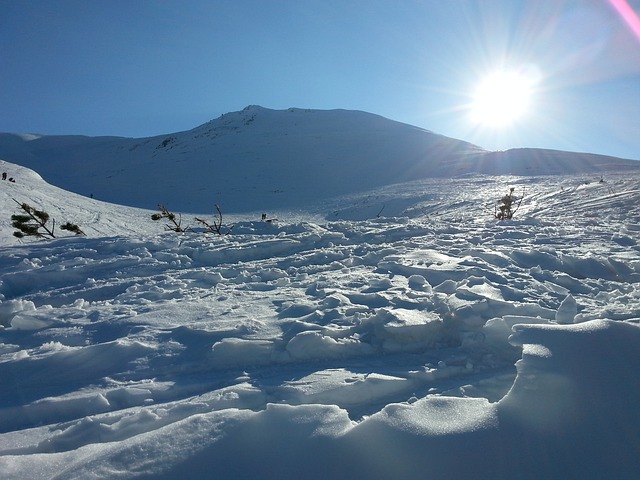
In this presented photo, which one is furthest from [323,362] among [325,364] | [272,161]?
[272,161]

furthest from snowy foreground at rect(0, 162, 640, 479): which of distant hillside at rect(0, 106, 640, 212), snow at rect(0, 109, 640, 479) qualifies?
distant hillside at rect(0, 106, 640, 212)

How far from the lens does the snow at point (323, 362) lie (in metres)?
1.44

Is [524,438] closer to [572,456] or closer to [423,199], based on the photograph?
[572,456]

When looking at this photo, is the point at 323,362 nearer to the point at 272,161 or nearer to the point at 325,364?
the point at 325,364

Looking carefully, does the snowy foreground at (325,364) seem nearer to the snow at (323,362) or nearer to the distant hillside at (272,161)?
the snow at (323,362)

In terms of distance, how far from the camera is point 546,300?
2992 millimetres

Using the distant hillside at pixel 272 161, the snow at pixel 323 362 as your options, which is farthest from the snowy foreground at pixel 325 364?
the distant hillside at pixel 272 161

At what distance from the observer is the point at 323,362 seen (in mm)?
2275

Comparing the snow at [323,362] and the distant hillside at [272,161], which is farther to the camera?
the distant hillside at [272,161]

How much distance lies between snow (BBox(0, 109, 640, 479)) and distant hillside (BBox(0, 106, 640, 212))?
13074 mm

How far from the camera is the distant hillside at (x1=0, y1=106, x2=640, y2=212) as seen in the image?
19.5m

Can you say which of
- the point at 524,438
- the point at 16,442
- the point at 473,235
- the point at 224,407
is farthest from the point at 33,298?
the point at 473,235

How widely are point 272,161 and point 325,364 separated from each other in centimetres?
2408

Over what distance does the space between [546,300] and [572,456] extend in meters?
1.80
